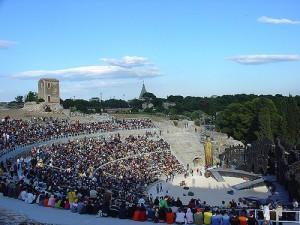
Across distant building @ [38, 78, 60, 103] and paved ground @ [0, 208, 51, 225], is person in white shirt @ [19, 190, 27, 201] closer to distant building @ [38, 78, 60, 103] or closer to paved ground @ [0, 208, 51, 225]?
paved ground @ [0, 208, 51, 225]

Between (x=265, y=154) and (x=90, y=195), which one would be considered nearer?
(x=90, y=195)

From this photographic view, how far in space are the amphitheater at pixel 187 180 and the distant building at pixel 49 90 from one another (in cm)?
1979

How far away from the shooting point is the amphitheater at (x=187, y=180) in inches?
768

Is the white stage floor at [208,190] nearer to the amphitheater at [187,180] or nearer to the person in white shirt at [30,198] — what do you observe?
the amphitheater at [187,180]

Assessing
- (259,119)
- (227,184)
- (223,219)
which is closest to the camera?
(223,219)

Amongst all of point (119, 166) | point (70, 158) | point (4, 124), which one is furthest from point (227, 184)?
point (4, 124)

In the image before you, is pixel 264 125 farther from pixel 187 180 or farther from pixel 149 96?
pixel 149 96

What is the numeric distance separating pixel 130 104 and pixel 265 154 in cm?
11681

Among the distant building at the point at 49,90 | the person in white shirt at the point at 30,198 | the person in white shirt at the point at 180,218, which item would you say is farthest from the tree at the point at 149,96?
the person in white shirt at the point at 180,218

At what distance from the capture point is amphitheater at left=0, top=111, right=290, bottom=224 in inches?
768

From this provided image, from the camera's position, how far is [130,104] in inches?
6545

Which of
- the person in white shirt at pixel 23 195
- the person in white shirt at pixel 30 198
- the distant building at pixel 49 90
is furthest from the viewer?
the distant building at pixel 49 90

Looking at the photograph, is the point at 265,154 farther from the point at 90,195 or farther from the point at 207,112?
the point at 207,112

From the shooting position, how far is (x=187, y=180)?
50.7 metres
